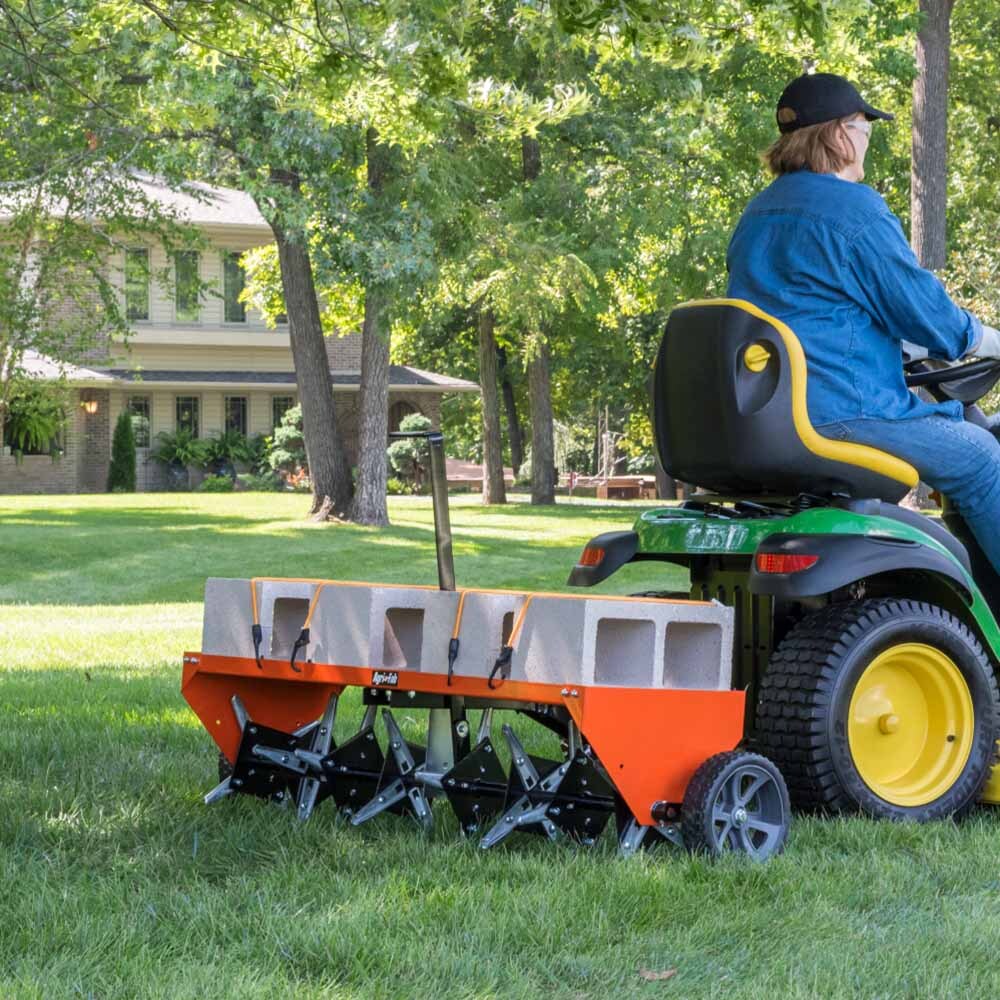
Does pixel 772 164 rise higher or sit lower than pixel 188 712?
higher

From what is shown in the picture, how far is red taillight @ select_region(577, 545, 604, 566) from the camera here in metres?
5.55

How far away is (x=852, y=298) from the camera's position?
5.15 m

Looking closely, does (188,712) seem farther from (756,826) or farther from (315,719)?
(756,826)

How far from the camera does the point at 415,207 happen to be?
69.3ft

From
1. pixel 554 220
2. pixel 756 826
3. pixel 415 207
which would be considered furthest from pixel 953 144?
pixel 756 826

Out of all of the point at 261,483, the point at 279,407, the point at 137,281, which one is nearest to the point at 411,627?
the point at 137,281

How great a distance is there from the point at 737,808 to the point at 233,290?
3796cm

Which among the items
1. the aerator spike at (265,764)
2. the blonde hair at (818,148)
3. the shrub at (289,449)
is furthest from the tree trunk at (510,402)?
the aerator spike at (265,764)

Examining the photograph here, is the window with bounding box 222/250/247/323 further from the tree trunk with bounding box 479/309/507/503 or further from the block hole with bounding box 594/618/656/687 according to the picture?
the block hole with bounding box 594/618/656/687

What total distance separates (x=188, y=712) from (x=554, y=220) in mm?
19913

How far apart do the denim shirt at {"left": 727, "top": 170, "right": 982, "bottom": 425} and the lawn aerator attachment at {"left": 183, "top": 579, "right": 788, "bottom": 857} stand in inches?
34.9

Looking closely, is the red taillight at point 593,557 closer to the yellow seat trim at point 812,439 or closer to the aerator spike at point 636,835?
the yellow seat trim at point 812,439

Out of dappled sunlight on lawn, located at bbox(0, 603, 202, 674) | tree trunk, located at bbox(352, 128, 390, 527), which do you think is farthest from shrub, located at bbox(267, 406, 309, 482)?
dappled sunlight on lawn, located at bbox(0, 603, 202, 674)

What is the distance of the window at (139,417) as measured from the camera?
1590 inches
